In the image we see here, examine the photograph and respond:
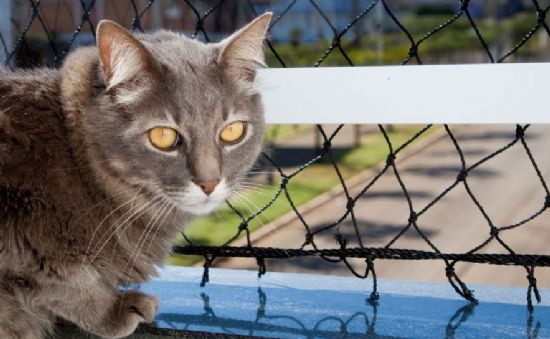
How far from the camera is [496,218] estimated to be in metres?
4.43

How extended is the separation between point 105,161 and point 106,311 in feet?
0.62

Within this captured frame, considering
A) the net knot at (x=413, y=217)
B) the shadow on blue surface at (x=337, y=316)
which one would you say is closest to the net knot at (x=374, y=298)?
the shadow on blue surface at (x=337, y=316)

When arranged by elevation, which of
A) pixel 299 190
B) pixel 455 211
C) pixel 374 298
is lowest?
pixel 374 298

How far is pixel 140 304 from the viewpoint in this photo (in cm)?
79

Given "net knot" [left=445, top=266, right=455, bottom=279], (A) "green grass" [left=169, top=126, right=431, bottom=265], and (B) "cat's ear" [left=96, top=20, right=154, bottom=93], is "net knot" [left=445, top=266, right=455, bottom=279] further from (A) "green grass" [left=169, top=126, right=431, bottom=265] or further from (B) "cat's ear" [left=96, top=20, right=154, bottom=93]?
(B) "cat's ear" [left=96, top=20, right=154, bottom=93]

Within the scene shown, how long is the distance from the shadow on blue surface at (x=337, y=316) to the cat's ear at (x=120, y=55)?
1.08ft

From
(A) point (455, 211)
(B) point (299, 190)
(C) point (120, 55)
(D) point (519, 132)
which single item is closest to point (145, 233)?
(C) point (120, 55)

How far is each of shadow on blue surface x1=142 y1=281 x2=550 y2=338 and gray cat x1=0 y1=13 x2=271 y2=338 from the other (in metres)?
0.08

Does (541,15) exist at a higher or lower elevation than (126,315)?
higher

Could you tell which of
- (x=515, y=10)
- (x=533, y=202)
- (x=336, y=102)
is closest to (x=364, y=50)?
(x=515, y=10)

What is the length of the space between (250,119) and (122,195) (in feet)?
0.63

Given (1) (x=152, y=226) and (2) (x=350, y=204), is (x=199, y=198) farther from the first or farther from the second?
(2) (x=350, y=204)

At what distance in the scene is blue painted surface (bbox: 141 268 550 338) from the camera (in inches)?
30.1

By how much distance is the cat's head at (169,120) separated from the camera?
0.73 meters
